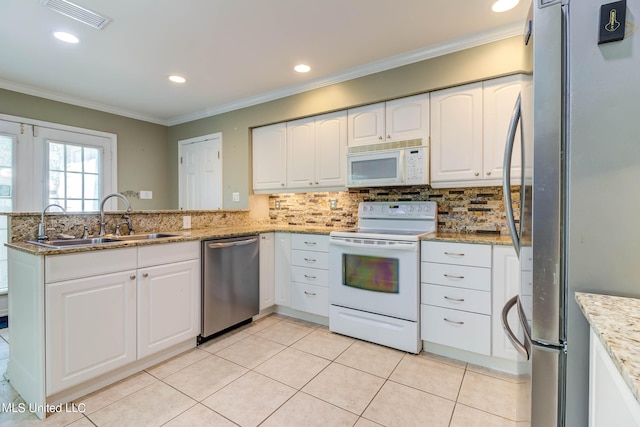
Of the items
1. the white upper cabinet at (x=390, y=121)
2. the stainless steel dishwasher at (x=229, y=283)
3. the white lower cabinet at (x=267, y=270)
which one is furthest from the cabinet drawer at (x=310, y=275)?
the white upper cabinet at (x=390, y=121)

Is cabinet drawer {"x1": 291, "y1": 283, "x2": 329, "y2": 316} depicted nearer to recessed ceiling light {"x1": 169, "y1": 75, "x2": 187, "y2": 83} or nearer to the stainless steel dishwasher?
the stainless steel dishwasher

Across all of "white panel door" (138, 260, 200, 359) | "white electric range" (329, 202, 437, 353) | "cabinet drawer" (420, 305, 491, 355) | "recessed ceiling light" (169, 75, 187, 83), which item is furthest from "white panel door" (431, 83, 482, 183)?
"recessed ceiling light" (169, 75, 187, 83)

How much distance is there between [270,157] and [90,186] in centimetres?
236

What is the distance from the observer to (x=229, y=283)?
8.59ft

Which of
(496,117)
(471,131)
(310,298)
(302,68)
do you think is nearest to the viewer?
(496,117)

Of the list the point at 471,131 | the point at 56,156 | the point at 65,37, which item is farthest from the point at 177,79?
the point at 471,131

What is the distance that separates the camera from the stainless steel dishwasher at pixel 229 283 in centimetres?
245

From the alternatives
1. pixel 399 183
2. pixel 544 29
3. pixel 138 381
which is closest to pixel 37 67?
pixel 138 381

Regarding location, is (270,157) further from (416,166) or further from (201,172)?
(416,166)

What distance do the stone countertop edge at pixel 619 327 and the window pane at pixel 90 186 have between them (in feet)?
15.3

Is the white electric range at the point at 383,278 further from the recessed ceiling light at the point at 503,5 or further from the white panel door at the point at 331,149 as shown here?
the recessed ceiling light at the point at 503,5

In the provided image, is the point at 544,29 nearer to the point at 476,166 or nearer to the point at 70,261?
the point at 476,166

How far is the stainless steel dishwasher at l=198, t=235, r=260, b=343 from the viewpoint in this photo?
245cm

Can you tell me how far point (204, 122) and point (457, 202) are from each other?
3367mm
